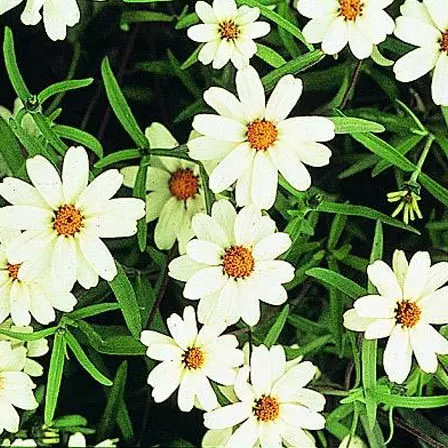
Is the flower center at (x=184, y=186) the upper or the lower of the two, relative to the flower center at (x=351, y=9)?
lower

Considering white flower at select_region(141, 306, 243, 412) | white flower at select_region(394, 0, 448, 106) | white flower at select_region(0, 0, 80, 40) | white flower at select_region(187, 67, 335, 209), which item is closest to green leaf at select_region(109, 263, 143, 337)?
white flower at select_region(141, 306, 243, 412)

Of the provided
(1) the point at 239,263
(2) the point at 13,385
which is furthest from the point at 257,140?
(2) the point at 13,385

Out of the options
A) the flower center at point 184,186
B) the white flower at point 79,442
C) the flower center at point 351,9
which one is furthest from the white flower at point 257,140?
the white flower at point 79,442

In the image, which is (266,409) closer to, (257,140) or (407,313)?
(407,313)

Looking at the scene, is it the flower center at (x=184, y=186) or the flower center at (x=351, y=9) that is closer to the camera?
the flower center at (x=351, y=9)

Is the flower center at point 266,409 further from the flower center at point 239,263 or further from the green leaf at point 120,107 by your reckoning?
the green leaf at point 120,107

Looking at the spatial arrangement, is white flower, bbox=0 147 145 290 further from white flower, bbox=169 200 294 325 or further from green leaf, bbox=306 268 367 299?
green leaf, bbox=306 268 367 299

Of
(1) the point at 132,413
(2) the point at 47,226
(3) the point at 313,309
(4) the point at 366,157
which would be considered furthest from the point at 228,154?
(1) the point at 132,413
